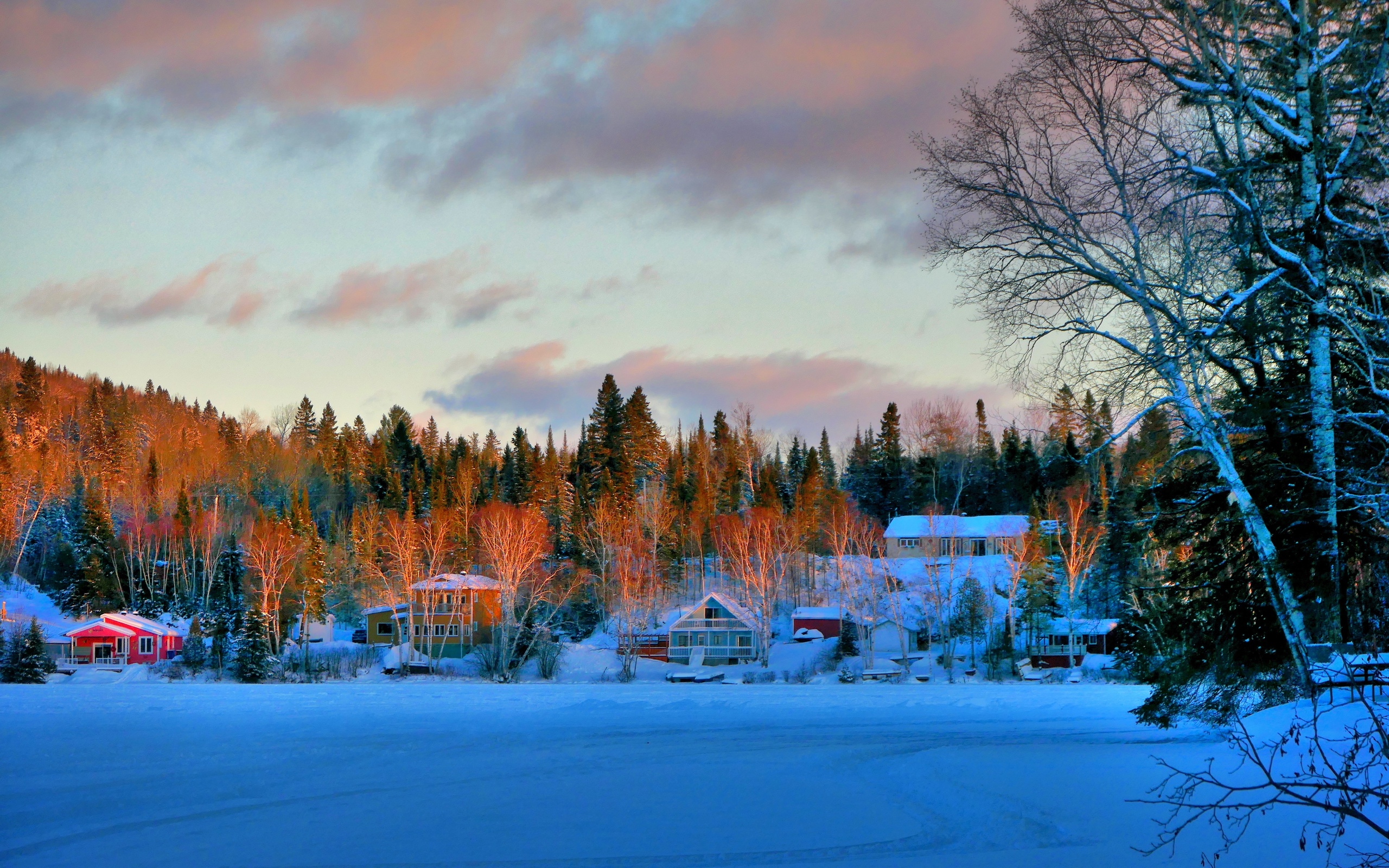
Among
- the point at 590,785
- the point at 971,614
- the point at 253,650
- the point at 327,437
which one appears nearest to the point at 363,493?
the point at 327,437

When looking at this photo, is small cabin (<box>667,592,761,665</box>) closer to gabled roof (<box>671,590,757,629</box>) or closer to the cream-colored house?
gabled roof (<box>671,590,757,629</box>)

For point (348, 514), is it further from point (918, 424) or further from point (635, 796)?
point (635, 796)

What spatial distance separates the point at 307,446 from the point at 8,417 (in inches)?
1029

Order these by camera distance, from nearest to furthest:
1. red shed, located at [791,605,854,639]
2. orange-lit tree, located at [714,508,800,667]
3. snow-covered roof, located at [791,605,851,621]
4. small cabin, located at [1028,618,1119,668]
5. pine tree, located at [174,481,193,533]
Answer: small cabin, located at [1028,618,1119,668] < orange-lit tree, located at [714,508,800,667] < red shed, located at [791,605,854,639] < snow-covered roof, located at [791,605,851,621] < pine tree, located at [174,481,193,533]

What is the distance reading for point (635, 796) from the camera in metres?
12.5

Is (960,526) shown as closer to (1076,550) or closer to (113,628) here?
(1076,550)

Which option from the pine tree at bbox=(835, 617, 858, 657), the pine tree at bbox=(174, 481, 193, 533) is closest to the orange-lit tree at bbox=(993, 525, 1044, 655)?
the pine tree at bbox=(835, 617, 858, 657)

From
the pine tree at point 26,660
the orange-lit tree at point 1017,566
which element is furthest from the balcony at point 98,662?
the orange-lit tree at point 1017,566

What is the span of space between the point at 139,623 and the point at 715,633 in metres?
28.8

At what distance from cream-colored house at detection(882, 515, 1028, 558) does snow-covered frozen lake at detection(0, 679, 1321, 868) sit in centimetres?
4167

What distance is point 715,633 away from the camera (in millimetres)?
49625

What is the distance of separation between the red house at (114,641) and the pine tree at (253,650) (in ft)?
29.9

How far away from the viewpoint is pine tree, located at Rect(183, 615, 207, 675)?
4388cm

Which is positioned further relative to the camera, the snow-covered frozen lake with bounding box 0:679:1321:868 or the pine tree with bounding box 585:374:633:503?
the pine tree with bounding box 585:374:633:503
